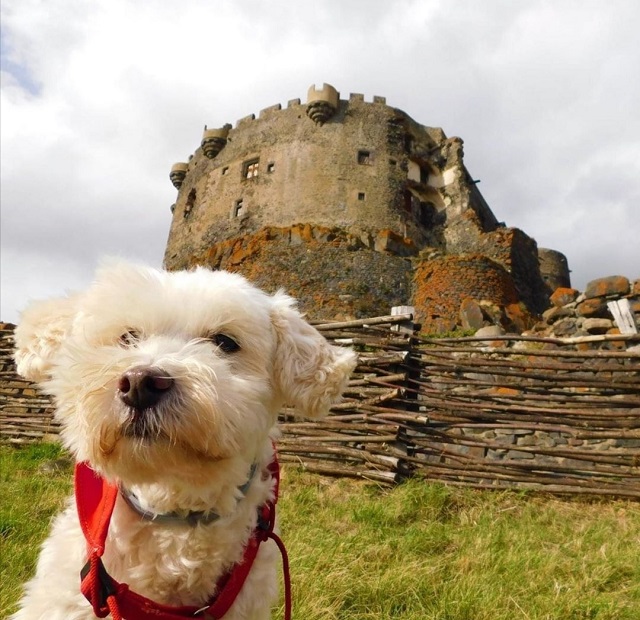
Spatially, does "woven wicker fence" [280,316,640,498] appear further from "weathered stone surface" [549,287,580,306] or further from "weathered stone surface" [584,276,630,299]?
"weathered stone surface" [549,287,580,306]

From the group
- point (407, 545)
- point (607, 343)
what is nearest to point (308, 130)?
point (607, 343)

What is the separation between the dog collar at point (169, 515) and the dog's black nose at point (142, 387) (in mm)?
318

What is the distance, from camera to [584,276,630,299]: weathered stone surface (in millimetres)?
5898

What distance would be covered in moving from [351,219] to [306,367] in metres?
19.6

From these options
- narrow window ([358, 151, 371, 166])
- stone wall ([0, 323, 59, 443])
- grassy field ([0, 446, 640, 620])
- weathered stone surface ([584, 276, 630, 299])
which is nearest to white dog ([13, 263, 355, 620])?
grassy field ([0, 446, 640, 620])

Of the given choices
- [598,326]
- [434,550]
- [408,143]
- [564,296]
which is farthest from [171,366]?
[408,143]

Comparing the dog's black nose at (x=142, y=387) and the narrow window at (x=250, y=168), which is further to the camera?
the narrow window at (x=250, y=168)

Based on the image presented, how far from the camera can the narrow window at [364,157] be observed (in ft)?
71.8

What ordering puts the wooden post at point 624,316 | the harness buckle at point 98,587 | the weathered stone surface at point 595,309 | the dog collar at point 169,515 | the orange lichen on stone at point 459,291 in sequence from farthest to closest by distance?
the orange lichen on stone at point 459,291 < the weathered stone surface at point 595,309 < the wooden post at point 624,316 < the dog collar at point 169,515 < the harness buckle at point 98,587

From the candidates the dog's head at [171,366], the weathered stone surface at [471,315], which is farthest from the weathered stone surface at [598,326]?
the weathered stone surface at [471,315]

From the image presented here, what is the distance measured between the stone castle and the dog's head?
14468 mm

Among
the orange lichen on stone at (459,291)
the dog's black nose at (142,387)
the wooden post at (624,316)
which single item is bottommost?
the dog's black nose at (142,387)

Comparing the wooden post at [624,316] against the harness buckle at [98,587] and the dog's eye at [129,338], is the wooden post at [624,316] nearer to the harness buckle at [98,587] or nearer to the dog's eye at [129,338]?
the dog's eye at [129,338]

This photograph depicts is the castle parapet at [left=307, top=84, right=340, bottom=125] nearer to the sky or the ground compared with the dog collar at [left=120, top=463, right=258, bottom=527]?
nearer to the sky
